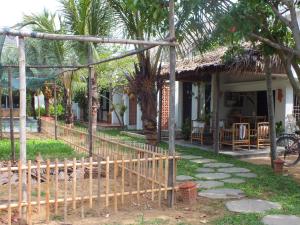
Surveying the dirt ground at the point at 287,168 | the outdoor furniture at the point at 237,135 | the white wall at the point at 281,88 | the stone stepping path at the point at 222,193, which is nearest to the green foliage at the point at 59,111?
the white wall at the point at 281,88

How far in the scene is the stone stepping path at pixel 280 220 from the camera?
527 cm

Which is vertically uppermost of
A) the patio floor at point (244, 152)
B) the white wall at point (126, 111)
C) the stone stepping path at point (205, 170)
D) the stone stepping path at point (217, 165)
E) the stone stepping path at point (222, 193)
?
the white wall at point (126, 111)

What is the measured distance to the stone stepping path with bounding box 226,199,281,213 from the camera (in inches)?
231

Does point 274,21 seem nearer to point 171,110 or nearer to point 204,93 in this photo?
point 171,110

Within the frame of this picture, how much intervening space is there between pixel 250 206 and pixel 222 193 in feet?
2.73

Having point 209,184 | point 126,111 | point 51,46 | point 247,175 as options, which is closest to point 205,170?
point 247,175

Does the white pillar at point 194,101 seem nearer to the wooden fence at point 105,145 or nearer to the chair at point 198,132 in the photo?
the chair at point 198,132

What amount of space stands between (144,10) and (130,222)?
338 cm

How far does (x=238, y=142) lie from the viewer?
1202 cm

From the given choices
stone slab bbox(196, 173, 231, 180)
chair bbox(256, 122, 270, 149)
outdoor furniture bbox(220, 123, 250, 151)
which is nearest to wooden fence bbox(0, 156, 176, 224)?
stone slab bbox(196, 173, 231, 180)

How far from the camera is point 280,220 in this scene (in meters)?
5.39

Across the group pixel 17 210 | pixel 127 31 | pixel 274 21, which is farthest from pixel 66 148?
pixel 274 21

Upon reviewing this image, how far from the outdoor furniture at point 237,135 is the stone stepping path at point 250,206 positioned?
557 centimetres

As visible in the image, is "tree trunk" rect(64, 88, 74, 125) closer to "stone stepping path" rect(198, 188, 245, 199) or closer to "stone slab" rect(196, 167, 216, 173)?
"stone slab" rect(196, 167, 216, 173)
